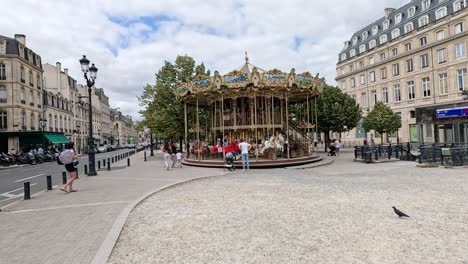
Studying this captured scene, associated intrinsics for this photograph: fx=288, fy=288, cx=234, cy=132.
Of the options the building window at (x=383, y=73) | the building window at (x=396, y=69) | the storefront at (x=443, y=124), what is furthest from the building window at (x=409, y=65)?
the storefront at (x=443, y=124)

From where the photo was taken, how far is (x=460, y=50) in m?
33.5

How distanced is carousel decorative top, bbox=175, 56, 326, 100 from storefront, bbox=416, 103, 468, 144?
7.50 meters

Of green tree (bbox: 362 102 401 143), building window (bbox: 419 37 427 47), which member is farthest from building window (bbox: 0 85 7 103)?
building window (bbox: 419 37 427 47)

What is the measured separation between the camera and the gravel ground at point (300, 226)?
415 cm

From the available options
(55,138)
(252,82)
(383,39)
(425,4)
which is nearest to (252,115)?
(252,82)

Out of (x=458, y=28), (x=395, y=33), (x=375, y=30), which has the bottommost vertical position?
(x=458, y=28)

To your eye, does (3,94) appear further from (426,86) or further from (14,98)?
(426,86)

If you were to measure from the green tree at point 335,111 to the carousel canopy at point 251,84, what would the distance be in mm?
10337

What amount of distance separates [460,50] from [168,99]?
3381cm

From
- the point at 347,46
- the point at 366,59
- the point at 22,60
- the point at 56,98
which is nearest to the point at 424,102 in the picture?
the point at 366,59

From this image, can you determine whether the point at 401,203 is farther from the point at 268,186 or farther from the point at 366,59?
the point at 366,59

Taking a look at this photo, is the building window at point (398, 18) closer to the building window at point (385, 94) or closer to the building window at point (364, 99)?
the building window at point (385, 94)

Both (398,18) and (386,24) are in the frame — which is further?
(386,24)

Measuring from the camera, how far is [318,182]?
410 inches
